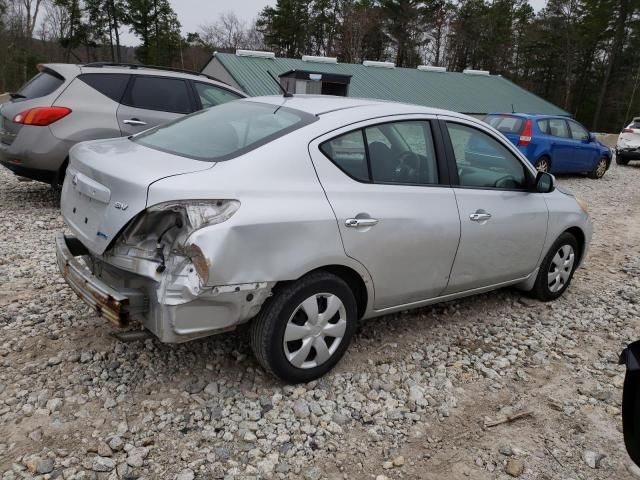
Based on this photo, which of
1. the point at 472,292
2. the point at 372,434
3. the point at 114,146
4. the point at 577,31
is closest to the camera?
the point at 372,434

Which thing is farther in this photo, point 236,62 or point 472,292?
point 236,62

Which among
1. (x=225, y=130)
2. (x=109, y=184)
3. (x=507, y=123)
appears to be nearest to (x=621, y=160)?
(x=507, y=123)

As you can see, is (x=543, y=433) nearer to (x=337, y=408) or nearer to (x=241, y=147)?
(x=337, y=408)

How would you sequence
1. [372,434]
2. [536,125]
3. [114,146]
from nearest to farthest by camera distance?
[372,434]
[114,146]
[536,125]

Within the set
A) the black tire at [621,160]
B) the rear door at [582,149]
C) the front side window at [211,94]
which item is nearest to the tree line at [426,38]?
the black tire at [621,160]

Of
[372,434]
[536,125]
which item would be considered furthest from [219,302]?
[536,125]

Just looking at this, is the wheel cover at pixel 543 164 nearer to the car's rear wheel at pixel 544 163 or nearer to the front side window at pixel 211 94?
the car's rear wheel at pixel 544 163

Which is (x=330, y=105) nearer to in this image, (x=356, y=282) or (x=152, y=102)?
(x=356, y=282)

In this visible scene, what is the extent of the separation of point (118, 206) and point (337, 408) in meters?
1.63

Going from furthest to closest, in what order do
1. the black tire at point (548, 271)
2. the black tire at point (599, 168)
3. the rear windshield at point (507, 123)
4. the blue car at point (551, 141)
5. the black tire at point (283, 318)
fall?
1. the black tire at point (599, 168)
2. the rear windshield at point (507, 123)
3. the blue car at point (551, 141)
4. the black tire at point (548, 271)
5. the black tire at point (283, 318)

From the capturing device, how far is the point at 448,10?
48.7 metres

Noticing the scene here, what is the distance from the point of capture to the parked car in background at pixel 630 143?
680 inches

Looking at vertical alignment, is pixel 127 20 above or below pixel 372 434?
above

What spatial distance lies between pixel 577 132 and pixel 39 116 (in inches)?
472
